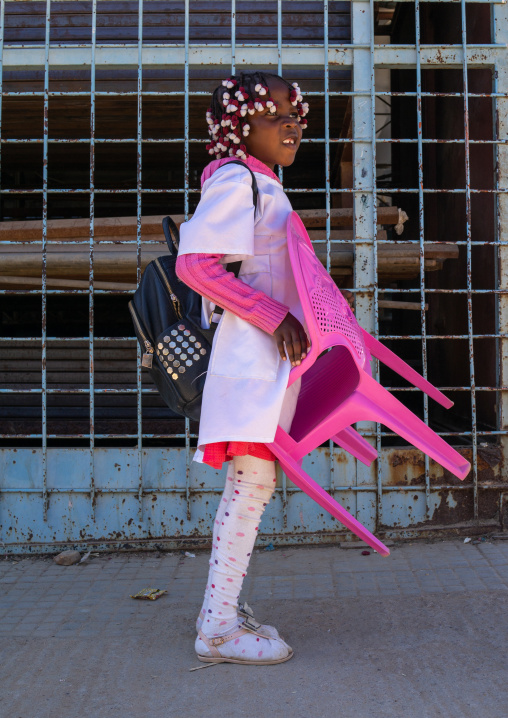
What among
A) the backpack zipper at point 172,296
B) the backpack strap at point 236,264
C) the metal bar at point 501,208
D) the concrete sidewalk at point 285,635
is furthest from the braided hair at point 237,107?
the metal bar at point 501,208

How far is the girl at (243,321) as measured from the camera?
7.05 ft

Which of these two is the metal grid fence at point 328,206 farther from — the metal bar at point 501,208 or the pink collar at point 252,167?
Answer: the pink collar at point 252,167

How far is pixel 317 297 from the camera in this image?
2.15 m

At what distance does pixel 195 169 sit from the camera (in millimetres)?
7871

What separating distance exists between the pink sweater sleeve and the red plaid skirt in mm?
402

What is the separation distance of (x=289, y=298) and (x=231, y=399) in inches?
16.4

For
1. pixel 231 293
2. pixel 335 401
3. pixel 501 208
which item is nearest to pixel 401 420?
pixel 335 401

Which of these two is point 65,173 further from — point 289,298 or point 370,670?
point 370,670

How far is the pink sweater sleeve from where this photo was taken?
2.13 metres

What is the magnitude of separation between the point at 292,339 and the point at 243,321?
0.18 metres

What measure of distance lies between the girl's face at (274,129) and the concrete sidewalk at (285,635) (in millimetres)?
1743

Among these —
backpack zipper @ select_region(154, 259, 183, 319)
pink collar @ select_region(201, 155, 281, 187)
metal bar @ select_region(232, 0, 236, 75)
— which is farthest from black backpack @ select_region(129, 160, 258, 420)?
metal bar @ select_region(232, 0, 236, 75)

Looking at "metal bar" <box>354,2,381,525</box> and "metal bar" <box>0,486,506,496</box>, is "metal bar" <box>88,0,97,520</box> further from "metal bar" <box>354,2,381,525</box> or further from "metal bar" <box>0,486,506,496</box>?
"metal bar" <box>354,2,381,525</box>

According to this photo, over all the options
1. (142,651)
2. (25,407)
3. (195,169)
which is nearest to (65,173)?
(195,169)
